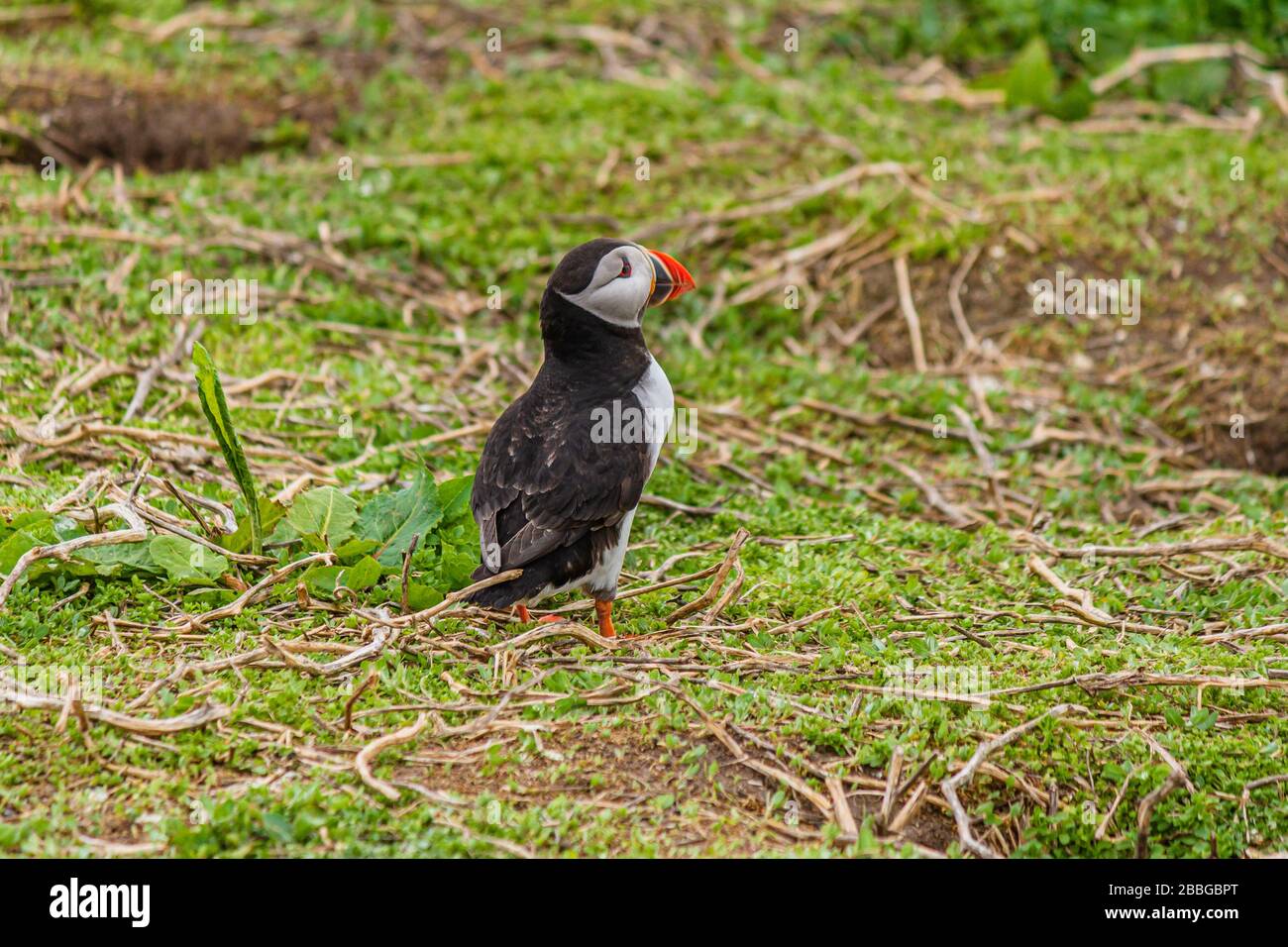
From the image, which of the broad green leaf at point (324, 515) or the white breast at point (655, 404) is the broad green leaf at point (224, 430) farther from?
the white breast at point (655, 404)

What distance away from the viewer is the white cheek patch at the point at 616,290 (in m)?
4.75

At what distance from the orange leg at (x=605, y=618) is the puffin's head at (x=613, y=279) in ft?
3.44

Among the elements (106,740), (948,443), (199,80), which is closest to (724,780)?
(106,740)

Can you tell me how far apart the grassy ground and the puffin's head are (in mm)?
1013

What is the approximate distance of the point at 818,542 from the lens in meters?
5.55

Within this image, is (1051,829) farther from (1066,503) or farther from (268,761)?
(1066,503)

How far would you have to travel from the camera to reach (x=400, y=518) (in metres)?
4.88

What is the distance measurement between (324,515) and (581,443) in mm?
999

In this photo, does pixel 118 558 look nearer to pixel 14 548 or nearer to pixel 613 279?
pixel 14 548

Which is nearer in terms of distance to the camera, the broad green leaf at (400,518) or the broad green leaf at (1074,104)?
the broad green leaf at (400,518)

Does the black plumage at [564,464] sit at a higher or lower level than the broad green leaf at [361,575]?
higher

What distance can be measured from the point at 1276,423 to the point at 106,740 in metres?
A: 5.97

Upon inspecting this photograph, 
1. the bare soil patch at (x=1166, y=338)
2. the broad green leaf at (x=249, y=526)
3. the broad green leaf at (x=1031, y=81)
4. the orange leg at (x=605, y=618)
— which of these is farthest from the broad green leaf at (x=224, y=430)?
the broad green leaf at (x=1031, y=81)

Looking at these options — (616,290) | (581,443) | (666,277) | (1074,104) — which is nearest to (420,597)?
(581,443)
